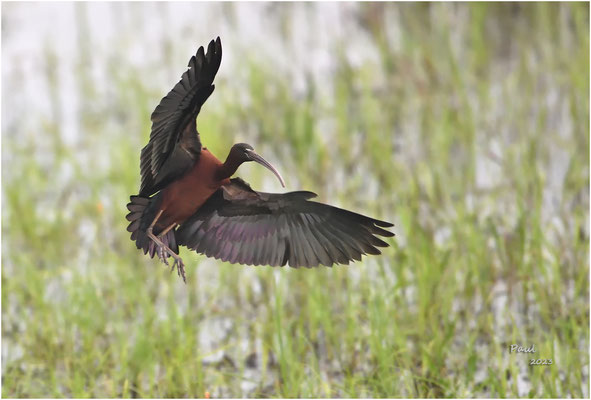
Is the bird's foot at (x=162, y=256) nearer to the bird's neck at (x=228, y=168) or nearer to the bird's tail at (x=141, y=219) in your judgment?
the bird's tail at (x=141, y=219)

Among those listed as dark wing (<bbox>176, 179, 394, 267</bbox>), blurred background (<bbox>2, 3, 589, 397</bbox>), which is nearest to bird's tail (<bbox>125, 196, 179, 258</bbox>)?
dark wing (<bbox>176, 179, 394, 267</bbox>)

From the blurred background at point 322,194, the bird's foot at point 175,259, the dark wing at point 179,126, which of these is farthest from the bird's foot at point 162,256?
the blurred background at point 322,194

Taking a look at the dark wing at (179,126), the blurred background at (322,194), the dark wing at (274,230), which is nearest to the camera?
the dark wing at (179,126)

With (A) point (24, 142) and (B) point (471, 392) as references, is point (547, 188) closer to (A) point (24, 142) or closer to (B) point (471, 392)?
(B) point (471, 392)

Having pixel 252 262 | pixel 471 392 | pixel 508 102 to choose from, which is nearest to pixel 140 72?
pixel 508 102

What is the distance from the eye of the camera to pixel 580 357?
3457mm

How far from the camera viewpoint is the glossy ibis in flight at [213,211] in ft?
5.44

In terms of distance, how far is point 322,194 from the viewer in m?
4.48

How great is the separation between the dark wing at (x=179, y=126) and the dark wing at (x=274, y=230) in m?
0.18

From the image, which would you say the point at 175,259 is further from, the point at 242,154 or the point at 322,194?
the point at 322,194

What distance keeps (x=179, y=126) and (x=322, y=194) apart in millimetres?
2805

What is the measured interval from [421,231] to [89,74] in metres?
2.73

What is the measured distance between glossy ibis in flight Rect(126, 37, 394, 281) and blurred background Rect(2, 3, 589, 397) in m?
1.25

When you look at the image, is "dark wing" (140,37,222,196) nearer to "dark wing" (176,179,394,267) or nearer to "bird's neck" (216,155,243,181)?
Answer: "bird's neck" (216,155,243,181)
